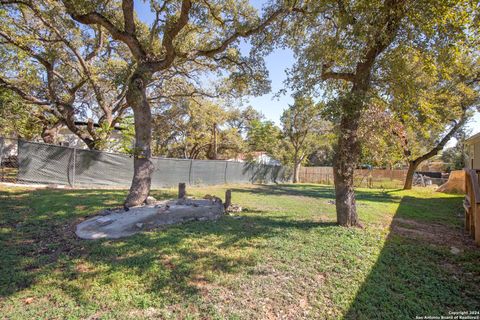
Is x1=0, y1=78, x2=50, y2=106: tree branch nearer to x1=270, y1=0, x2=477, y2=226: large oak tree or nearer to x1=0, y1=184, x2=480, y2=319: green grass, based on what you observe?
x1=0, y1=184, x2=480, y2=319: green grass

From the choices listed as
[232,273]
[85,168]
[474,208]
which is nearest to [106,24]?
[85,168]

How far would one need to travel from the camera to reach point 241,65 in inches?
324

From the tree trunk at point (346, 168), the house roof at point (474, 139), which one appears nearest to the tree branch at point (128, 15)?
the tree trunk at point (346, 168)

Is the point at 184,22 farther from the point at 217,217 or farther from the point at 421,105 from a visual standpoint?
the point at 421,105

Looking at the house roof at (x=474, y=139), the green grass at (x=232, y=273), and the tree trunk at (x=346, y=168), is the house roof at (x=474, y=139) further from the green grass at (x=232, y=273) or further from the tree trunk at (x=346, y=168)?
the tree trunk at (x=346, y=168)

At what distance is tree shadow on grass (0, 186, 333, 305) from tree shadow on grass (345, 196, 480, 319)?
4.54 feet

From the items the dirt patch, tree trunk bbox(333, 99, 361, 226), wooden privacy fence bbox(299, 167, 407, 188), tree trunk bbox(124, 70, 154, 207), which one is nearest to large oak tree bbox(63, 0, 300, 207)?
tree trunk bbox(124, 70, 154, 207)

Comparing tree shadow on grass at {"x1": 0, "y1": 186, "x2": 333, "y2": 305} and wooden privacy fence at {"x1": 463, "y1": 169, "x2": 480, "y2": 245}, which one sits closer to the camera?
tree shadow on grass at {"x1": 0, "y1": 186, "x2": 333, "y2": 305}

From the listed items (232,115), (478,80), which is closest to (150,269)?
(478,80)

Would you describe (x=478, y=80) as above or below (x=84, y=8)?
above

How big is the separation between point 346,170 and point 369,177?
1546cm

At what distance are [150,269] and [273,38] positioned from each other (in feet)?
21.0

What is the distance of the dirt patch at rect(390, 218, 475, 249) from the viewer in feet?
15.8

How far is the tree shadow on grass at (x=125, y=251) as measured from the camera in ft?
9.62
